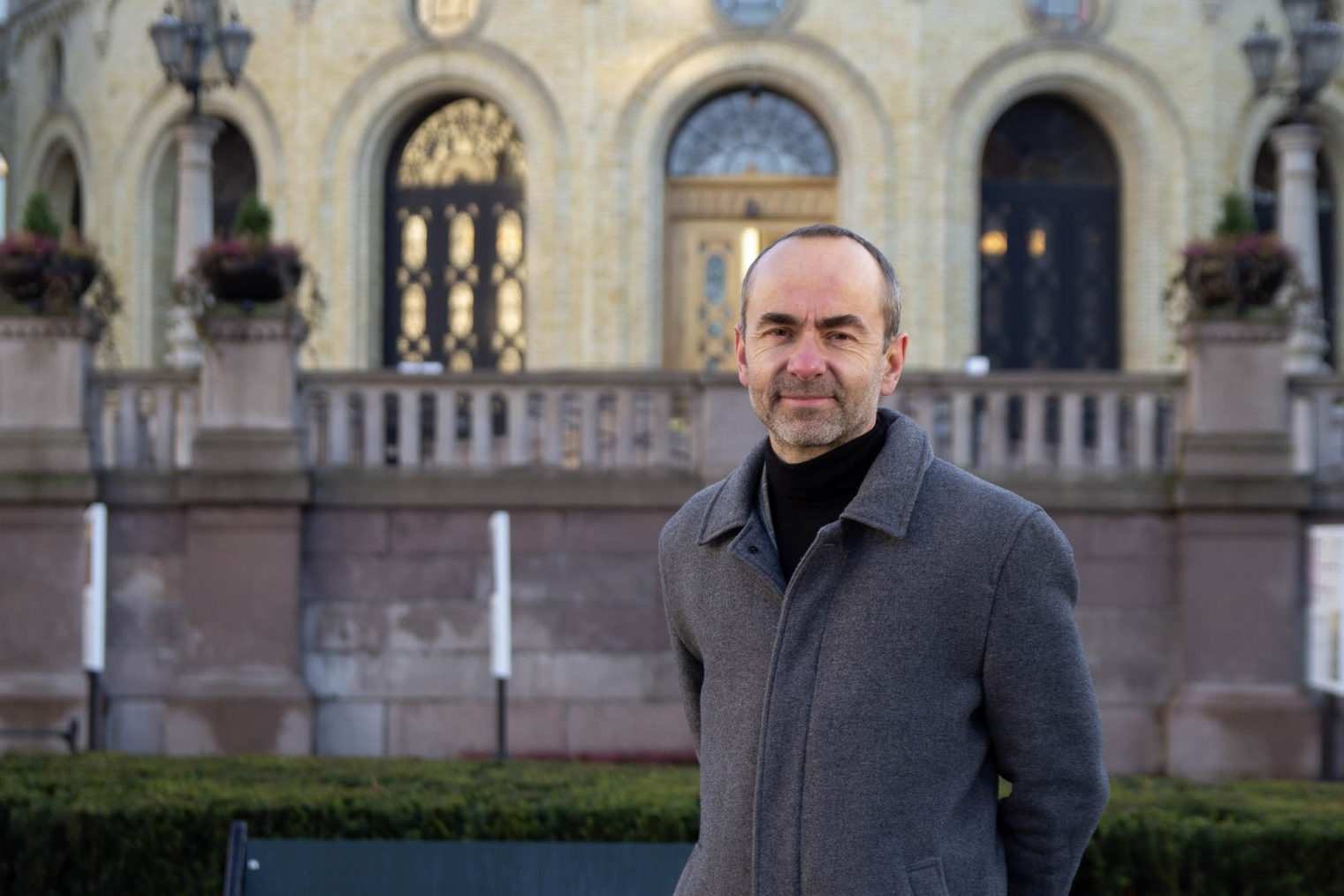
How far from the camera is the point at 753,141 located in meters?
18.7

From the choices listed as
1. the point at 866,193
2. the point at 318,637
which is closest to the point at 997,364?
the point at 866,193

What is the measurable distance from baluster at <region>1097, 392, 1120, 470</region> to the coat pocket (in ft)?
29.8

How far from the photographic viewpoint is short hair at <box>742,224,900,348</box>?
236 centimetres

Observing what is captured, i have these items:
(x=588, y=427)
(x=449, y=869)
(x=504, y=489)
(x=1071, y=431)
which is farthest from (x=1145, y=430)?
(x=449, y=869)

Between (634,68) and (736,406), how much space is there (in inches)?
339

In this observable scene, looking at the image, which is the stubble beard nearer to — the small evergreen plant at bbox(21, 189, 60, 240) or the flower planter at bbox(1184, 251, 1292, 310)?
the flower planter at bbox(1184, 251, 1292, 310)

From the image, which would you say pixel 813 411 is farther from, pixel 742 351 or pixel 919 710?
pixel 919 710

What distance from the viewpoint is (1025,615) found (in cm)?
230

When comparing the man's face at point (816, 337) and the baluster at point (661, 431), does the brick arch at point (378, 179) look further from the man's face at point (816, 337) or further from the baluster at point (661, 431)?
the man's face at point (816, 337)

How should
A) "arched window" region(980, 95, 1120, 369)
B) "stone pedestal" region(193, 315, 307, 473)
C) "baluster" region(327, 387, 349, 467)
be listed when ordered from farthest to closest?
"arched window" region(980, 95, 1120, 369) < "baluster" region(327, 387, 349, 467) < "stone pedestal" region(193, 315, 307, 473)

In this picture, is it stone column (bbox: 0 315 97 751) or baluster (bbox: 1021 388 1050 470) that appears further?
baluster (bbox: 1021 388 1050 470)

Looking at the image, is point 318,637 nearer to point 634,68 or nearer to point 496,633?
point 496,633

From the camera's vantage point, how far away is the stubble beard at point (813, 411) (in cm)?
234

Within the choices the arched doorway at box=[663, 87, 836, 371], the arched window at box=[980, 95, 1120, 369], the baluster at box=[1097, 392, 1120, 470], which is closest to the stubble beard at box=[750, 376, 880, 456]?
the baluster at box=[1097, 392, 1120, 470]
